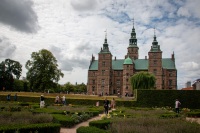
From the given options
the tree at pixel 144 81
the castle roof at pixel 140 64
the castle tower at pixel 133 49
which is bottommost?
the tree at pixel 144 81

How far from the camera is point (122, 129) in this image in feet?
27.0

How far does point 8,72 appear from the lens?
218 feet

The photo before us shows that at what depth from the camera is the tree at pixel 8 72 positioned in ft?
209

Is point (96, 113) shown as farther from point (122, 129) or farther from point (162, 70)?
point (162, 70)

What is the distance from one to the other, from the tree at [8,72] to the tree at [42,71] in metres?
20.4

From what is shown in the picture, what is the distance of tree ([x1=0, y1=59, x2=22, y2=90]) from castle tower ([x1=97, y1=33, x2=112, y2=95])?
80.6 feet

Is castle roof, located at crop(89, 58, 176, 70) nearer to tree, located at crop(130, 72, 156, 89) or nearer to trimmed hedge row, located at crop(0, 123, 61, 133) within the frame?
A: tree, located at crop(130, 72, 156, 89)

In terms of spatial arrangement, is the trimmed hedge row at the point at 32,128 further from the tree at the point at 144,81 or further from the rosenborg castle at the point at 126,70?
the rosenborg castle at the point at 126,70

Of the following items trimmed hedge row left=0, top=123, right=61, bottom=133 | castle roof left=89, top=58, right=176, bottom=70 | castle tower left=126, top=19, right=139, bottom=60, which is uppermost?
castle tower left=126, top=19, right=139, bottom=60

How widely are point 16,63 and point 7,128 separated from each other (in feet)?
210

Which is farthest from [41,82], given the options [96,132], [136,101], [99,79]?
[96,132]

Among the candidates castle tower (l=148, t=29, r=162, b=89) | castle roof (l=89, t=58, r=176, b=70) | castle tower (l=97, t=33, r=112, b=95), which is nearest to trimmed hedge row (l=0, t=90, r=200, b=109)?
castle tower (l=148, t=29, r=162, b=89)

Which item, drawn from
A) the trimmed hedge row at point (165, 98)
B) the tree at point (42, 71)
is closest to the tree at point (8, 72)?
the tree at point (42, 71)

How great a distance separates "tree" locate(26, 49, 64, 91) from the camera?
1810 inches
